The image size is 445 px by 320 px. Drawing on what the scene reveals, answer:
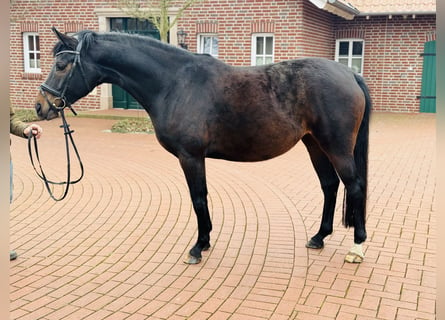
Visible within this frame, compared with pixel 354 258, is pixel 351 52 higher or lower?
higher

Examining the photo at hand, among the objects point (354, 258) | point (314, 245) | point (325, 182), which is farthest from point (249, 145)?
point (354, 258)

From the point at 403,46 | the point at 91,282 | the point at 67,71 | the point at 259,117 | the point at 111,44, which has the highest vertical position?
the point at 403,46

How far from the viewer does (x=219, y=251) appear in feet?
13.6

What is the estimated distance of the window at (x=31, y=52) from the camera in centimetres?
1533

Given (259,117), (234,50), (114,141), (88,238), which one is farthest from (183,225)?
(234,50)

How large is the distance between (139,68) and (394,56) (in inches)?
526

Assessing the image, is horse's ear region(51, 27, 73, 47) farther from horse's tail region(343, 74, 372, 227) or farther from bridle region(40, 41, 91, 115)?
horse's tail region(343, 74, 372, 227)

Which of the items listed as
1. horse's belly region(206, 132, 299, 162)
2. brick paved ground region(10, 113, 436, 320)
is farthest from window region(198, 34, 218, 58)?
horse's belly region(206, 132, 299, 162)

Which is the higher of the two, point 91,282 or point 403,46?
point 403,46

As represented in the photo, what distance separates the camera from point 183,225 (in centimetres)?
482

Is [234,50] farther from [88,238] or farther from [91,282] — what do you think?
[91,282]

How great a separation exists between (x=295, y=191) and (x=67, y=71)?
3629 millimetres

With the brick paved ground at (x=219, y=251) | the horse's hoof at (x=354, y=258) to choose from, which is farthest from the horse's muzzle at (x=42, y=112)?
the horse's hoof at (x=354, y=258)

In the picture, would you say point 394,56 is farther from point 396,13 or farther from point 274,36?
point 274,36
